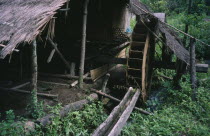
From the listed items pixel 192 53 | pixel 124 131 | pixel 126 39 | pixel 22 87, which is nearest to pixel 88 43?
pixel 126 39

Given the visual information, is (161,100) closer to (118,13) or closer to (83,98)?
(83,98)

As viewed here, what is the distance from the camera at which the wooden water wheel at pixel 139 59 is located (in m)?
7.58

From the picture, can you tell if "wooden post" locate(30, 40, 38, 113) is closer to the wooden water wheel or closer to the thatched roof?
the thatched roof

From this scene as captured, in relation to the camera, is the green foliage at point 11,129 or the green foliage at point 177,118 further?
the green foliage at point 177,118

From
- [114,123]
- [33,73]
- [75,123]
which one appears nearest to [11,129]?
[33,73]

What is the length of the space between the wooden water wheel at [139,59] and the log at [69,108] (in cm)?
190

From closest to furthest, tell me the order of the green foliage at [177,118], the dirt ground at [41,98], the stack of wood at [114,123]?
the stack of wood at [114,123] < the green foliage at [177,118] < the dirt ground at [41,98]

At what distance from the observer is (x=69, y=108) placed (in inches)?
213

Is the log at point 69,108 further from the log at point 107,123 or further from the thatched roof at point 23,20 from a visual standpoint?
the thatched roof at point 23,20

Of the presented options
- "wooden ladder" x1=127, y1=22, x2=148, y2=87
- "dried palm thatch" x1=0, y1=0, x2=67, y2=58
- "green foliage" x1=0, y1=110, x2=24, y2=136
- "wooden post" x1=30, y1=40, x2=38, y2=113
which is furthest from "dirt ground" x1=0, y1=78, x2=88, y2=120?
"wooden ladder" x1=127, y1=22, x2=148, y2=87

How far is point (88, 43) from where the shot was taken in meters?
9.66

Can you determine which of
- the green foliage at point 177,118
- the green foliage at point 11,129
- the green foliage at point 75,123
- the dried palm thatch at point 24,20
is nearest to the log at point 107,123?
the green foliage at point 177,118

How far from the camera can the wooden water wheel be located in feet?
24.9

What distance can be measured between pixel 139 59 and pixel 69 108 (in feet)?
12.0
